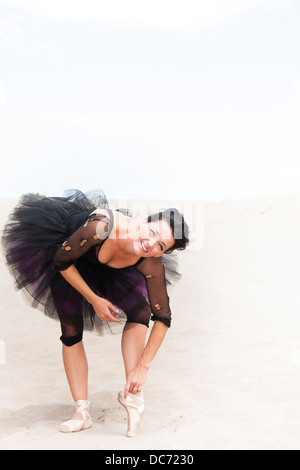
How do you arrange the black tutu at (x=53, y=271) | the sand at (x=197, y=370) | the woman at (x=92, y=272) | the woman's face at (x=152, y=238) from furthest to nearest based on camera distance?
the black tutu at (x=53, y=271) < the sand at (x=197, y=370) < the woman at (x=92, y=272) < the woman's face at (x=152, y=238)

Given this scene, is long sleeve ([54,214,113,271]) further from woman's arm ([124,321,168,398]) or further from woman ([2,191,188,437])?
woman's arm ([124,321,168,398])

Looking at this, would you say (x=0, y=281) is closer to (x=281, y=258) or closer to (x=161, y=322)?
(x=281, y=258)

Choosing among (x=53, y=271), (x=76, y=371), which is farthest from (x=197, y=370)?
(x=53, y=271)

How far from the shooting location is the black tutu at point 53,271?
4.11 metres

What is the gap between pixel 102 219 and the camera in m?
3.76

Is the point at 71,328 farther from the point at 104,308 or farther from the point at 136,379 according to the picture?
the point at 136,379

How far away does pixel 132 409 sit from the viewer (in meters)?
3.88

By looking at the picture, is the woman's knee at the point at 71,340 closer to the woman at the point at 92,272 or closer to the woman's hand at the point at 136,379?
the woman at the point at 92,272

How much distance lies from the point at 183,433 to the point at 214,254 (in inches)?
254

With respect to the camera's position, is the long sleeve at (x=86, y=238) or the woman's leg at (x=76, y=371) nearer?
the long sleeve at (x=86, y=238)

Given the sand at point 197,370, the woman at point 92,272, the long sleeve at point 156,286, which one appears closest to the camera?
the woman at point 92,272

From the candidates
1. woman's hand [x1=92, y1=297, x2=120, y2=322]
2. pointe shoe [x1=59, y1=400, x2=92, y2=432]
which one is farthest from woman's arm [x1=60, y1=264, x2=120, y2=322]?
pointe shoe [x1=59, y1=400, x2=92, y2=432]

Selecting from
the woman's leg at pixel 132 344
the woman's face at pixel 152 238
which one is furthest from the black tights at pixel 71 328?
the woman's face at pixel 152 238
